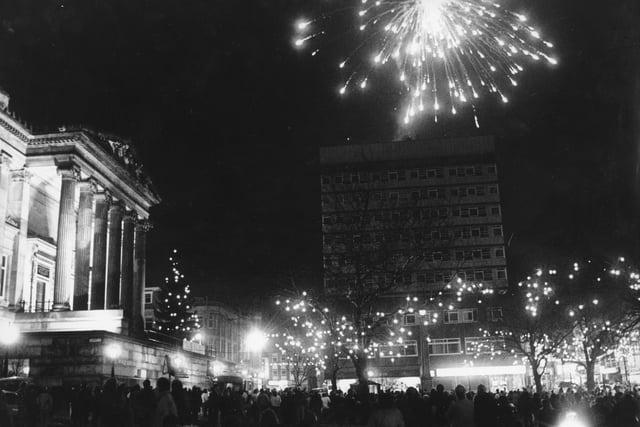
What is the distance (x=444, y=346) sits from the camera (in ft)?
→ 264

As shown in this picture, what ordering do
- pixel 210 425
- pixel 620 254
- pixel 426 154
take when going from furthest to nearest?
pixel 426 154
pixel 620 254
pixel 210 425

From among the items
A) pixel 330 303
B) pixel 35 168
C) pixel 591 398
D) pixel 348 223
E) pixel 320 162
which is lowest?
pixel 591 398

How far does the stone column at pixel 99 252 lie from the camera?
42.4m

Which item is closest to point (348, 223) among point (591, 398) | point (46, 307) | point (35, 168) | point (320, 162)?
point (591, 398)

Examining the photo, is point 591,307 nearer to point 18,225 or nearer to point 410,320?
point 410,320

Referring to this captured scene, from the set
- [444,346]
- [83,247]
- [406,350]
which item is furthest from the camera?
[406,350]

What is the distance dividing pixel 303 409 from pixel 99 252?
33043mm

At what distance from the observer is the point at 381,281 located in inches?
1271

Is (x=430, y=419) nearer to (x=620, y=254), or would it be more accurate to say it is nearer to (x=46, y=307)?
(x=620, y=254)

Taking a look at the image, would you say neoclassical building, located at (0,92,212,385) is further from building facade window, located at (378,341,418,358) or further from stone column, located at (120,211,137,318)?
building facade window, located at (378,341,418,358)

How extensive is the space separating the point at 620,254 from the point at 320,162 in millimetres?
61528

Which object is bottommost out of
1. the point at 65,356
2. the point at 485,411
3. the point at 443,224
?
the point at 485,411

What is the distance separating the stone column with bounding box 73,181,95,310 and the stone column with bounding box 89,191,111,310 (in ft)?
4.49

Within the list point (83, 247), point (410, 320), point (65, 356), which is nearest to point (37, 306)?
point (83, 247)
